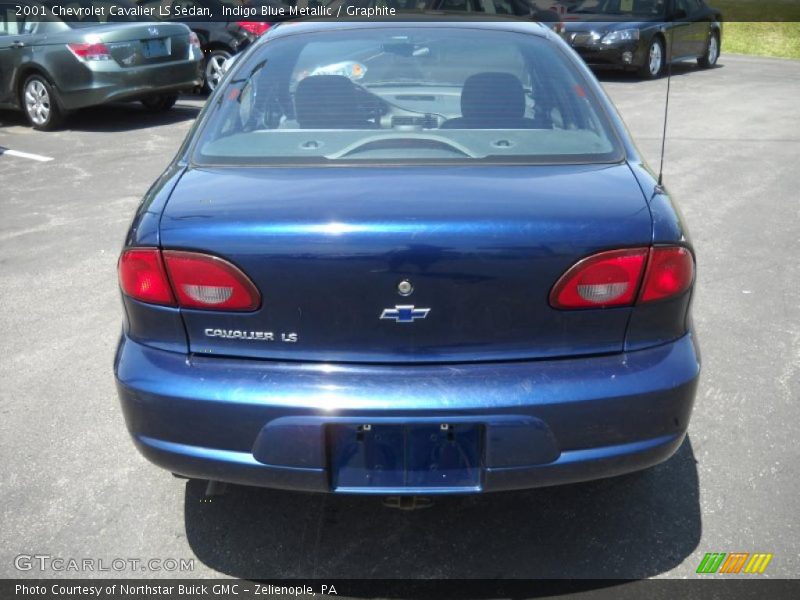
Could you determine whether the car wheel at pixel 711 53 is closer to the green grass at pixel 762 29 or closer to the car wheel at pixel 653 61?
the car wheel at pixel 653 61

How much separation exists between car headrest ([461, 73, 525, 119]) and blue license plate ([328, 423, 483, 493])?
1.32 m

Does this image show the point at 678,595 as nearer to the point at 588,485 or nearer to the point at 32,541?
the point at 588,485

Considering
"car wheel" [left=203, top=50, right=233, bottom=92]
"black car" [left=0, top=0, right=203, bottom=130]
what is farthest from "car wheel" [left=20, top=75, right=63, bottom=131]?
"car wheel" [left=203, top=50, right=233, bottom=92]

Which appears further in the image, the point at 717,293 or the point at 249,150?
the point at 717,293

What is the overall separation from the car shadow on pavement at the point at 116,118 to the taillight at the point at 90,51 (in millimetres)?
821

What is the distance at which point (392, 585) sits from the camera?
2779 millimetres

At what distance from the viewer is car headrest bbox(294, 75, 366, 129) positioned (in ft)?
10.7

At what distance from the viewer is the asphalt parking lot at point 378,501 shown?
9.56 ft

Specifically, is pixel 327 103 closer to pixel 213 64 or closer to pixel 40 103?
pixel 40 103

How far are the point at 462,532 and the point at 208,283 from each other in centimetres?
122

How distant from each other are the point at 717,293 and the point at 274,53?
9.53ft

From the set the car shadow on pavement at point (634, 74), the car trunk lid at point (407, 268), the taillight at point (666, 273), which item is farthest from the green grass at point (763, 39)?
the car trunk lid at point (407, 268)

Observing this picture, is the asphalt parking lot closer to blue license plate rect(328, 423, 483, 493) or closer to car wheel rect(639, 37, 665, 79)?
blue license plate rect(328, 423, 483, 493)

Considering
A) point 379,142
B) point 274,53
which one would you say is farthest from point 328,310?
point 274,53
